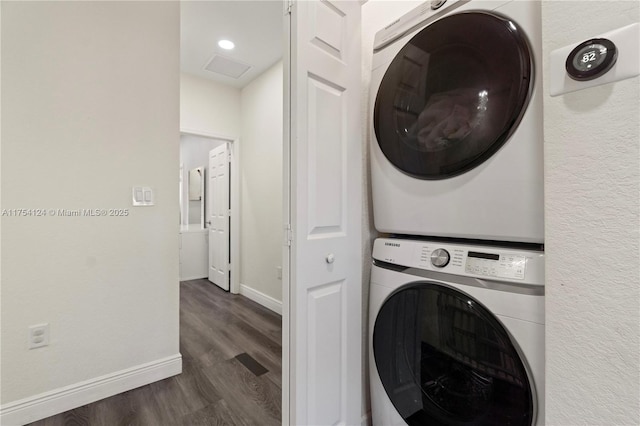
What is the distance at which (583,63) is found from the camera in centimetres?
60

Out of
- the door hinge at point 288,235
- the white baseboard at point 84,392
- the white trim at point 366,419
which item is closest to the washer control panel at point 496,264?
the door hinge at point 288,235

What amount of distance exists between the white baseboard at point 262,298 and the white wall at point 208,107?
1.91 meters

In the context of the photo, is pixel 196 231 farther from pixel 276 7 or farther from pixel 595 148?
pixel 595 148

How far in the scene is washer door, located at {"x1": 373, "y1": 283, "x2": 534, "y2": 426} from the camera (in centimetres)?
76

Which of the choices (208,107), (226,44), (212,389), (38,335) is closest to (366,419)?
(212,389)

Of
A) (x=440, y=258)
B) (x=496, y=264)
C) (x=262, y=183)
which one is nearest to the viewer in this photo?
(x=496, y=264)

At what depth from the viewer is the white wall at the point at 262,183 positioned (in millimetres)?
2955

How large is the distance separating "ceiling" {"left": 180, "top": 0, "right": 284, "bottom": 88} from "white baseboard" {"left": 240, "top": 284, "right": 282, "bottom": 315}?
2508 millimetres

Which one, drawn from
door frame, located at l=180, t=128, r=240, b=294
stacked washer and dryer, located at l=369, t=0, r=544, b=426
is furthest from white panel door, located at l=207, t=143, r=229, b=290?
stacked washer and dryer, located at l=369, t=0, r=544, b=426

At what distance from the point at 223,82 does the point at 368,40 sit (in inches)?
105

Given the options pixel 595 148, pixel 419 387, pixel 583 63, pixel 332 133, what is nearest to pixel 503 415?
pixel 419 387

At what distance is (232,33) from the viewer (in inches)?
99.3

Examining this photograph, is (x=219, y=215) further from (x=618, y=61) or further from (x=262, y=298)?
(x=618, y=61)

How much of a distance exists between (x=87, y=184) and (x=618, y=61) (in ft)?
7.13
